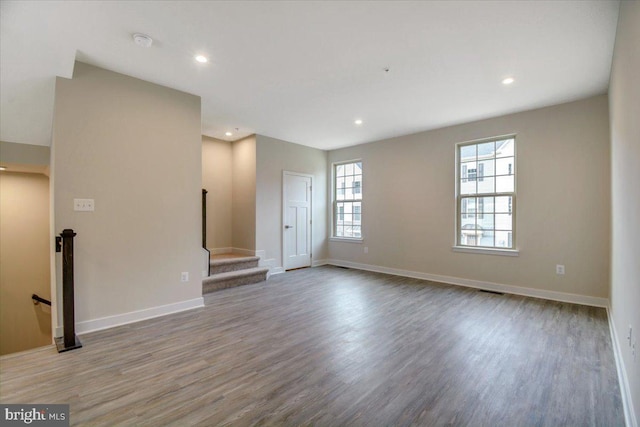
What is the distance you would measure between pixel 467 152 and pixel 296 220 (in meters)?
3.56

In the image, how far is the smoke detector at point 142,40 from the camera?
2.48 m

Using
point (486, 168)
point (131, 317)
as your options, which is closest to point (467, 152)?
point (486, 168)

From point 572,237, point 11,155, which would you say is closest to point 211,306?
point 11,155

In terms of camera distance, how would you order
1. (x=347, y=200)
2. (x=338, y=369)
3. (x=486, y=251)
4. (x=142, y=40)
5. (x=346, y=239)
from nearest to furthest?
(x=338, y=369), (x=142, y=40), (x=486, y=251), (x=346, y=239), (x=347, y=200)

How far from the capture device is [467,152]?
4.98 meters

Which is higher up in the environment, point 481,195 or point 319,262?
point 481,195

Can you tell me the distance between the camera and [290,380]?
211 cm

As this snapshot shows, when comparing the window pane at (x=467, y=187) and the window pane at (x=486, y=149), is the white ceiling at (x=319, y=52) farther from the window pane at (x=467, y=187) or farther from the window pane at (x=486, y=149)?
the window pane at (x=467, y=187)

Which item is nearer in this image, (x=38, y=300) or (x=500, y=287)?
(x=500, y=287)

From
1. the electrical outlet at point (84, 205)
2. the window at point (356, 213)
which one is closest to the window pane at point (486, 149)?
the window at point (356, 213)

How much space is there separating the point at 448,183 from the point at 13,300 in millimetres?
7500

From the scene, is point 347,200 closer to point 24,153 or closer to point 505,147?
point 505,147

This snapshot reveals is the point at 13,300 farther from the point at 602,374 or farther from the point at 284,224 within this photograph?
the point at 602,374


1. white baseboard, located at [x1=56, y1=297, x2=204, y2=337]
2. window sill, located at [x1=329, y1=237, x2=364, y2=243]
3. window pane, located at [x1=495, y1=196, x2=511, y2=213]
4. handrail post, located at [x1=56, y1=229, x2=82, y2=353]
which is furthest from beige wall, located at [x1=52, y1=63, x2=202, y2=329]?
window pane, located at [x1=495, y1=196, x2=511, y2=213]
